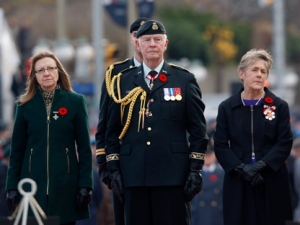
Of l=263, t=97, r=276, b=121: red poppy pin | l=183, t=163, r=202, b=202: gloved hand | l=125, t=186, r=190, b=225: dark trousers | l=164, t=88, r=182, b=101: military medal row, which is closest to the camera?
l=183, t=163, r=202, b=202: gloved hand

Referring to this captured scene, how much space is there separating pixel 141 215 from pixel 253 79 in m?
1.61

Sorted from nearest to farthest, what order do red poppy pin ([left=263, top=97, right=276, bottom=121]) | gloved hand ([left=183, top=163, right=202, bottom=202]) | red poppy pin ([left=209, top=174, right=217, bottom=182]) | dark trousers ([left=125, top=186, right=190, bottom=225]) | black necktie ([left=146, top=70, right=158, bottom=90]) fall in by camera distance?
1. gloved hand ([left=183, top=163, right=202, bottom=202])
2. dark trousers ([left=125, top=186, right=190, bottom=225])
3. black necktie ([left=146, top=70, right=158, bottom=90])
4. red poppy pin ([left=263, top=97, right=276, bottom=121])
5. red poppy pin ([left=209, top=174, right=217, bottom=182])

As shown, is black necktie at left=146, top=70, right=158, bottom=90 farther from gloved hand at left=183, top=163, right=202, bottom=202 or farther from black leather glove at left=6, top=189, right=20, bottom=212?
black leather glove at left=6, top=189, right=20, bottom=212

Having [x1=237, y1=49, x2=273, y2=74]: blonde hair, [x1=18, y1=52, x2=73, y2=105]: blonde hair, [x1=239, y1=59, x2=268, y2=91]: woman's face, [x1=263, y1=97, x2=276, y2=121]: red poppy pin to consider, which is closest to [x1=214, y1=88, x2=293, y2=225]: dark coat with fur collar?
[x1=263, y1=97, x2=276, y2=121]: red poppy pin

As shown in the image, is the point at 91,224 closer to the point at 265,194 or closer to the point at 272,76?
the point at 265,194

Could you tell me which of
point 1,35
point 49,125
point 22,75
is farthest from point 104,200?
point 1,35

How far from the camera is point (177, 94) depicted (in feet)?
38.3

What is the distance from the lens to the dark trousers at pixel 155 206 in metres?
11.5

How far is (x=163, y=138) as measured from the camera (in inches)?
456

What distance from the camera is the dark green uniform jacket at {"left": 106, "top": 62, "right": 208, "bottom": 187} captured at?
11.6 metres

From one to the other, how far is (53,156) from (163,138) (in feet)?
3.52

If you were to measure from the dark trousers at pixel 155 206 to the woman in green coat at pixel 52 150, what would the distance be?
1.88ft

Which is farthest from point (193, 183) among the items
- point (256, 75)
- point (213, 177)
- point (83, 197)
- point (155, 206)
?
point (213, 177)

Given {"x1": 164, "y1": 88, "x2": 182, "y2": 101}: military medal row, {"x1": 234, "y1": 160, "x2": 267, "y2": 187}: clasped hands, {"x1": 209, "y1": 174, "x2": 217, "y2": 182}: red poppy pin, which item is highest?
{"x1": 164, "y1": 88, "x2": 182, "y2": 101}: military medal row
